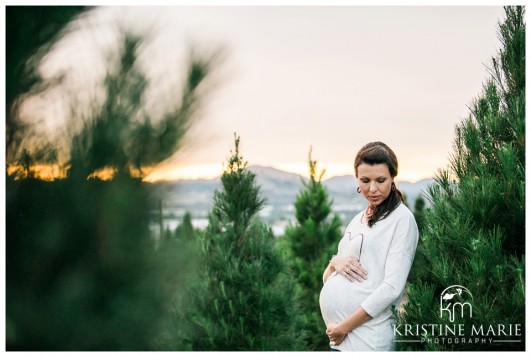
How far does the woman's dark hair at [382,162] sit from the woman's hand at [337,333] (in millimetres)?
559

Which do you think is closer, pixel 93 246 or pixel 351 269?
pixel 93 246

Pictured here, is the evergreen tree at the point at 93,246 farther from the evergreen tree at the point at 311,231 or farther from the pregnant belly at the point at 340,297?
the evergreen tree at the point at 311,231

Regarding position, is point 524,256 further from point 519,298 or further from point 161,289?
point 161,289

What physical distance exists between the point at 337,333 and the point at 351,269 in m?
0.34

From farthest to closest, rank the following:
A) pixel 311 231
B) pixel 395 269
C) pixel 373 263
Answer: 1. pixel 311 231
2. pixel 373 263
3. pixel 395 269

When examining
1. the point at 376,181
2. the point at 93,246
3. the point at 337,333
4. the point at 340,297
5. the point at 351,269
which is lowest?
the point at 337,333

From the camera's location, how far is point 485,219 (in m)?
3.04

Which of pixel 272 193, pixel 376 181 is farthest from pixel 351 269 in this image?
pixel 272 193

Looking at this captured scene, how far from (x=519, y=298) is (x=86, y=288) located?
6.87 feet

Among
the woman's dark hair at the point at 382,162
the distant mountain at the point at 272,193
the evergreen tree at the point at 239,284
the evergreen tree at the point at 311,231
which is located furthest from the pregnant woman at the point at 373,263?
the evergreen tree at the point at 311,231

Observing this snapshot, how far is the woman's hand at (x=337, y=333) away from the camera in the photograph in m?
2.94

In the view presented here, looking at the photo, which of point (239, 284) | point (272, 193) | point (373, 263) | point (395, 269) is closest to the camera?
point (395, 269)

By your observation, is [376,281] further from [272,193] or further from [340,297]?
[272,193]

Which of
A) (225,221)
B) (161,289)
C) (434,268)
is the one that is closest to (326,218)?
(225,221)
